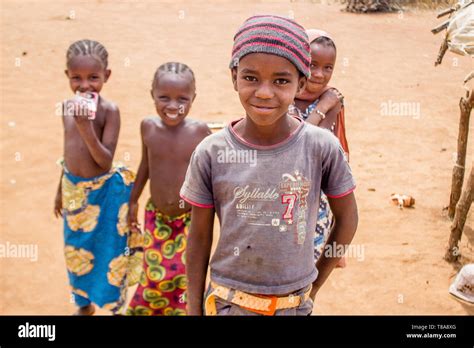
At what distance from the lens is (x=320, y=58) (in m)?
2.61

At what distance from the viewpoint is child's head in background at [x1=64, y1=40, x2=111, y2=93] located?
2809 millimetres

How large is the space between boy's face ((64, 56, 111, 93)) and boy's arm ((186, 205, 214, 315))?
1.37 m

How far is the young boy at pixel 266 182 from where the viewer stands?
1625mm

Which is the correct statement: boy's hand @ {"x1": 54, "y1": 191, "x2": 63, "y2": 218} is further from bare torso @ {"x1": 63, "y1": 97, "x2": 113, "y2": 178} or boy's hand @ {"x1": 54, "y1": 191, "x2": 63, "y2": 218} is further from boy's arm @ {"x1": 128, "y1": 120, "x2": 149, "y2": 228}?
boy's arm @ {"x1": 128, "y1": 120, "x2": 149, "y2": 228}

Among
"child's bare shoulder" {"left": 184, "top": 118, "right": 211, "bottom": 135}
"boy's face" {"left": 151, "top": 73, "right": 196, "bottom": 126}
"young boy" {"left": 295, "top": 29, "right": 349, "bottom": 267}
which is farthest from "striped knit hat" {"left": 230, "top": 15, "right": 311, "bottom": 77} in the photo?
"child's bare shoulder" {"left": 184, "top": 118, "right": 211, "bottom": 135}

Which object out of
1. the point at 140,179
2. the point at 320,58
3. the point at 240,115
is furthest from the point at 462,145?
the point at 240,115

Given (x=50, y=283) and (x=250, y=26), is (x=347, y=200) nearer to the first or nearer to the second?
(x=250, y=26)

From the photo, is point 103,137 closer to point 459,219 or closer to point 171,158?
point 171,158

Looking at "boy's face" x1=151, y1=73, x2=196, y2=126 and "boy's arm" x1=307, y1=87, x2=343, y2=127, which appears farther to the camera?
"boy's face" x1=151, y1=73, x2=196, y2=126

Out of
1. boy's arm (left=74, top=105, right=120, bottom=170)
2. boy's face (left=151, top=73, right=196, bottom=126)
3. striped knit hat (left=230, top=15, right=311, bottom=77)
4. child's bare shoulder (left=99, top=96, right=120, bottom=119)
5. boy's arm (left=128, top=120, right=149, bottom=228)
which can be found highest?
striped knit hat (left=230, top=15, right=311, bottom=77)

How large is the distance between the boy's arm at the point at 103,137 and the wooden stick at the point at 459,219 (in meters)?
2.49

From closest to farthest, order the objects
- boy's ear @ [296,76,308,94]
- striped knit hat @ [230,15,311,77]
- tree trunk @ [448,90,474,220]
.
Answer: striped knit hat @ [230,15,311,77] → boy's ear @ [296,76,308,94] → tree trunk @ [448,90,474,220]

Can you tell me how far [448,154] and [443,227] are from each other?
1.73 m

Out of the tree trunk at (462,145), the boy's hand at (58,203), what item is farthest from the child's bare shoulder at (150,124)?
the tree trunk at (462,145)
